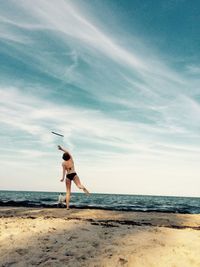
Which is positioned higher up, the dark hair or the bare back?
the dark hair

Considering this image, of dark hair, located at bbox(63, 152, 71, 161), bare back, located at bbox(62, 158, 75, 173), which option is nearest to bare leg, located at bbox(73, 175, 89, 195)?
bare back, located at bbox(62, 158, 75, 173)

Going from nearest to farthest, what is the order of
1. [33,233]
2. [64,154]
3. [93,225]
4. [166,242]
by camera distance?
[166,242]
[33,233]
[93,225]
[64,154]

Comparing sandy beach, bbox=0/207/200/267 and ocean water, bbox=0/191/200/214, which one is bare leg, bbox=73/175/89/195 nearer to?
sandy beach, bbox=0/207/200/267

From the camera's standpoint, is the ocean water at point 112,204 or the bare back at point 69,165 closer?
the bare back at point 69,165

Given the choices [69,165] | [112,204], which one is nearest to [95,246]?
[69,165]

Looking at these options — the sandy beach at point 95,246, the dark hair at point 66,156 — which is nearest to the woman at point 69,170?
the dark hair at point 66,156

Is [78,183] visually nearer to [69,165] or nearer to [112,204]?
[69,165]

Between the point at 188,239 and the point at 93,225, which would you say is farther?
the point at 93,225

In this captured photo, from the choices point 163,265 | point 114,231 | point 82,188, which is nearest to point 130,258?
point 163,265

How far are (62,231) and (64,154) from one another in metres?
6.44

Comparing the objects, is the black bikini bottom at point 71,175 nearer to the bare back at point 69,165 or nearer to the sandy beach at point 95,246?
the bare back at point 69,165

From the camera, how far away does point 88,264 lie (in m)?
5.67

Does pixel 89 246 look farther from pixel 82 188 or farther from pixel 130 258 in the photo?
pixel 82 188

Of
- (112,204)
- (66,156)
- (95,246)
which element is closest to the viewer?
(95,246)
